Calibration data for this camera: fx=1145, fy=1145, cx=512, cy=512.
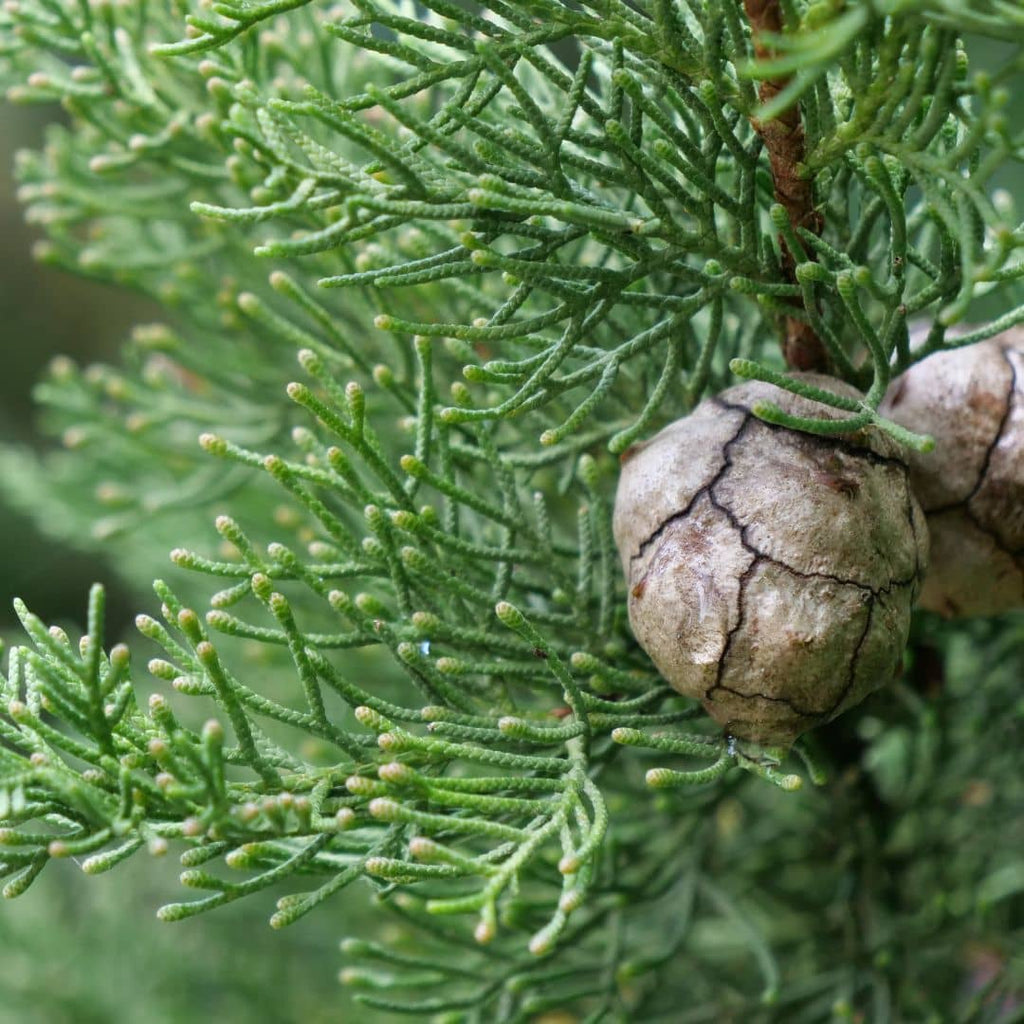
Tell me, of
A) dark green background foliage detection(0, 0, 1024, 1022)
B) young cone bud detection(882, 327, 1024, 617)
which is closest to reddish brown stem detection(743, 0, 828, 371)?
dark green background foliage detection(0, 0, 1024, 1022)

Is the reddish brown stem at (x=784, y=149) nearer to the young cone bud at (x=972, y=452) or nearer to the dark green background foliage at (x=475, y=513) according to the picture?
the dark green background foliage at (x=475, y=513)

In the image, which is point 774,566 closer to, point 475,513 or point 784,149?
point 784,149

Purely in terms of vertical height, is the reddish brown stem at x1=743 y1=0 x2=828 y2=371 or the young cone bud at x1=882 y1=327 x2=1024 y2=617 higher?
the reddish brown stem at x1=743 y1=0 x2=828 y2=371

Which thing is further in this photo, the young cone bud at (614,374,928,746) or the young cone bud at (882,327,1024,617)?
the young cone bud at (882,327,1024,617)

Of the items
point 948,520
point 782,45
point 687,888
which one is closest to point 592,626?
point 948,520

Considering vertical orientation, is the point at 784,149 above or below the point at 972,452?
above

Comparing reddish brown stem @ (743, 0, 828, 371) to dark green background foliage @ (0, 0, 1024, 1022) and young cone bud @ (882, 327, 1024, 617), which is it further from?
young cone bud @ (882, 327, 1024, 617)

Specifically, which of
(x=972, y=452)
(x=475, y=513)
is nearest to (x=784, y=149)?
(x=972, y=452)
